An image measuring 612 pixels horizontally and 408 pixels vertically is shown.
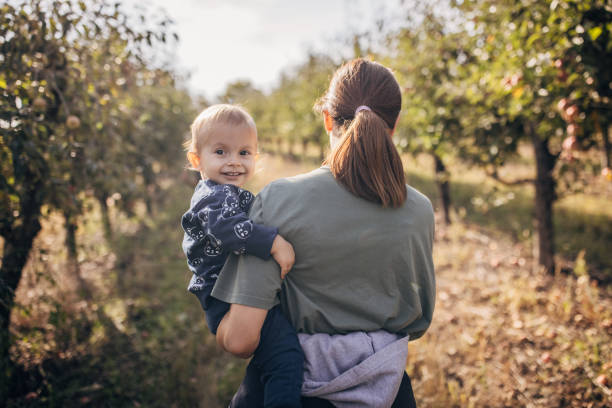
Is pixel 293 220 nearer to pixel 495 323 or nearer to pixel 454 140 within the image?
pixel 495 323

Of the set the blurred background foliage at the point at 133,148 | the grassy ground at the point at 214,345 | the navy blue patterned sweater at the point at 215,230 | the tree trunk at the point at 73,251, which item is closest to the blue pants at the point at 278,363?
the navy blue patterned sweater at the point at 215,230

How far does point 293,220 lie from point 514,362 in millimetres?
3003

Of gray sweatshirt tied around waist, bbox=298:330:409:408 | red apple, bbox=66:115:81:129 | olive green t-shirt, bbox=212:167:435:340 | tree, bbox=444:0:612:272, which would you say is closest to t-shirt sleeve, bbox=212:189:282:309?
olive green t-shirt, bbox=212:167:435:340

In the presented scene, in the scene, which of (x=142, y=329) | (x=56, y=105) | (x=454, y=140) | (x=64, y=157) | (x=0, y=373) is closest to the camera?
(x=0, y=373)

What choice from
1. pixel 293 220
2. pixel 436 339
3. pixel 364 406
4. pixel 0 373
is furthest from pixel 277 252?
pixel 436 339

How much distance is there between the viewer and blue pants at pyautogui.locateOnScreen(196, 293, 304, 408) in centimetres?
109

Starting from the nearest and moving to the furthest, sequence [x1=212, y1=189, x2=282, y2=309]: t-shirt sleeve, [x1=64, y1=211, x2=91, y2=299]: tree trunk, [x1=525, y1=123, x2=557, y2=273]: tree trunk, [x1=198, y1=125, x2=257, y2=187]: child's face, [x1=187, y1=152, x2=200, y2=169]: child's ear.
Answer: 1. [x1=212, y1=189, x2=282, y2=309]: t-shirt sleeve
2. [x1=198, y1=125, x2=257, y2=187]: child's face
3. [x1=187, y1=152, x2=200, y2=169]: child's ear
4. [x1=64, y1=211, x2=91, y2=299]: tree trunk
5. [x1=525, y1=123, x2=557, y2=273]: tree trunk

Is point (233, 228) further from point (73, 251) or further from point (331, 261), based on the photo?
point (73, 251)

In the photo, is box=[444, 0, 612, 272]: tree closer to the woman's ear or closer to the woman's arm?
the woman's ear

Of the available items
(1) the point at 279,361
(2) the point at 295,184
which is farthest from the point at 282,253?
(1) the point at 279,361

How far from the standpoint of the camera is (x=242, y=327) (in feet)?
3.60

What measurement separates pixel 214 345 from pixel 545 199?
14.2 feet

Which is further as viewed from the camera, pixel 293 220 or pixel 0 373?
pixel 0 373

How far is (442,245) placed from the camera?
6055mm
